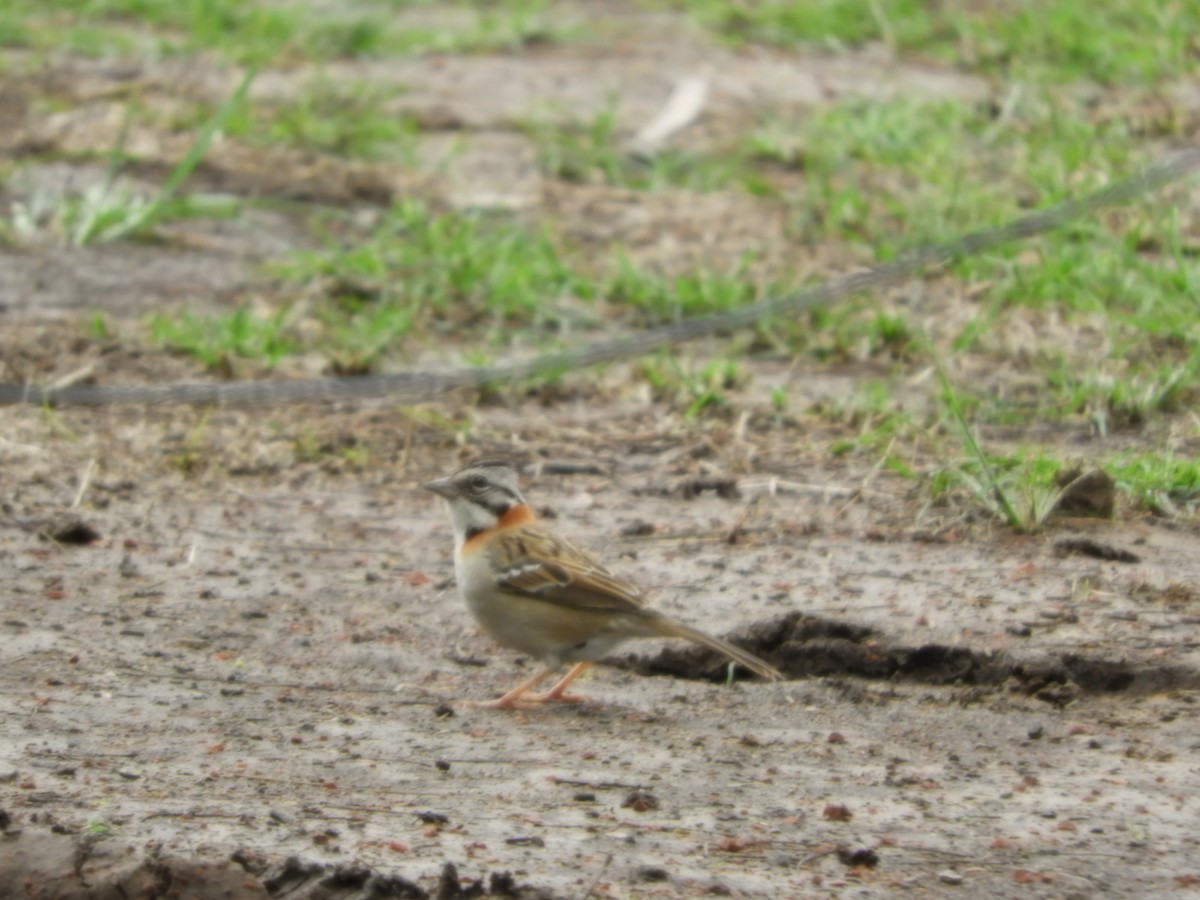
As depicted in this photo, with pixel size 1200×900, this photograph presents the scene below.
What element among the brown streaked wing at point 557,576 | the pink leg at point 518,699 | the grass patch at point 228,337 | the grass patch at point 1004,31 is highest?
the grass patch at point 1004,31

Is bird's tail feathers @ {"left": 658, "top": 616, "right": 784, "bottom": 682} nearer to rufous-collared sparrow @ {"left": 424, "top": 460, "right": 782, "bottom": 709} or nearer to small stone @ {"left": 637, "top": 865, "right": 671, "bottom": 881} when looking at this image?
rufous-collared sparrow @ {"left": 424, "top": 460, "right": 782, "bottom": 709}

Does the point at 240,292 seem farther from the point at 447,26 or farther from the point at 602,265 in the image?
the point at 447,26

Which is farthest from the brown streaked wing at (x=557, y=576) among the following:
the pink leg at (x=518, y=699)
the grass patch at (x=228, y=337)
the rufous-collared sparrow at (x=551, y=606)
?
the grass patch at (x=228, y=337)

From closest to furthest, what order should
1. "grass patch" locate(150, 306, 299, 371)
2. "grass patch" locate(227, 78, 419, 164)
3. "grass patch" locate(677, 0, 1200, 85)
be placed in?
"grass patch" locate(150, 306, 299, 371)
"grass patch" locate(227, 78, 419, 164)
"grass patch" locate(677, 0, 1200, 85)

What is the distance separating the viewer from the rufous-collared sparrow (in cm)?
602

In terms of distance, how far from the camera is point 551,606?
6.05 meters

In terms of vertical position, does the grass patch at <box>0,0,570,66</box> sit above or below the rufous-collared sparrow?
above

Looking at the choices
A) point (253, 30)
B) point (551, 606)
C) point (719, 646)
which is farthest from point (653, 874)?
→ point (253, 30)

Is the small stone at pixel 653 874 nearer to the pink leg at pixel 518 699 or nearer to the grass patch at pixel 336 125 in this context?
the pink leg at pixel 518 699

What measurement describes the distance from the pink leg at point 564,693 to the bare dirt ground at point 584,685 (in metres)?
0.10

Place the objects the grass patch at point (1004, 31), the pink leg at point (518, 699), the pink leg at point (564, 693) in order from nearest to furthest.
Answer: the pink leg at point (518, 699)
the pink leg at point (564, 693)
the grass patch at point (1004, 31)

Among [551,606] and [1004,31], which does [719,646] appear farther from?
[1004,31]

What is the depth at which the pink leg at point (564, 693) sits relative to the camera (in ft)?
19.6

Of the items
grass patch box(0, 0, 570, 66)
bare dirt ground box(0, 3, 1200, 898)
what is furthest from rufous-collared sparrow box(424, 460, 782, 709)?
grass patch box(0, 0, 570, 66)
